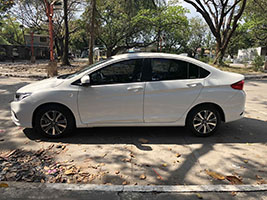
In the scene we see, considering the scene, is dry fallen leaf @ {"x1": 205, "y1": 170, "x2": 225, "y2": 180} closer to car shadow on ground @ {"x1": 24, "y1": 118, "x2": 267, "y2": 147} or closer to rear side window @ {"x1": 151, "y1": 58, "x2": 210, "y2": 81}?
car shadow on ground @ {"x1": 24, "y1": 118, "x2": 267, "y2": 147}

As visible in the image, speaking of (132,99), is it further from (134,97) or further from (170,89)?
(170,89)

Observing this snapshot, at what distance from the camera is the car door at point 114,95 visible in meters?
4.11

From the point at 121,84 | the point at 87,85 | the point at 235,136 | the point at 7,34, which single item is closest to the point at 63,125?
the point at 87,85

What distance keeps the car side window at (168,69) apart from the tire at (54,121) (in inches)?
72.2

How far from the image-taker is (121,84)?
4.16m

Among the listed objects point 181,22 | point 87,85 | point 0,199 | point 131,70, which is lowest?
point 0,199

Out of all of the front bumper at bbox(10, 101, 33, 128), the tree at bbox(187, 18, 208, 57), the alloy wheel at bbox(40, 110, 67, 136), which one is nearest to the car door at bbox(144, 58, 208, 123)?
the alloy wheel at bbox(40, 110, 67, 136)

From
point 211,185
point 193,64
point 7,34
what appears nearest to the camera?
point 211,185

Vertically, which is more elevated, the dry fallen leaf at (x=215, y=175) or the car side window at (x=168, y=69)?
the car side window at (x=168, y=69)

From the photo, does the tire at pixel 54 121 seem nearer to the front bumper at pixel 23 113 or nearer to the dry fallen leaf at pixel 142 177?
the front bumper at pixel 23 113

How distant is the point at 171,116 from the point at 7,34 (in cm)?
5539

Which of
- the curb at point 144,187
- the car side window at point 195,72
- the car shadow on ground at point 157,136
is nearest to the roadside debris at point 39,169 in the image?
the curb at point 144,187

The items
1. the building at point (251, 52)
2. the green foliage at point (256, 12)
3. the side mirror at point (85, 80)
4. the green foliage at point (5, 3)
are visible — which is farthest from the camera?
the building at point (251, 52)

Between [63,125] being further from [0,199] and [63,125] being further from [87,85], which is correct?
[0,199]
